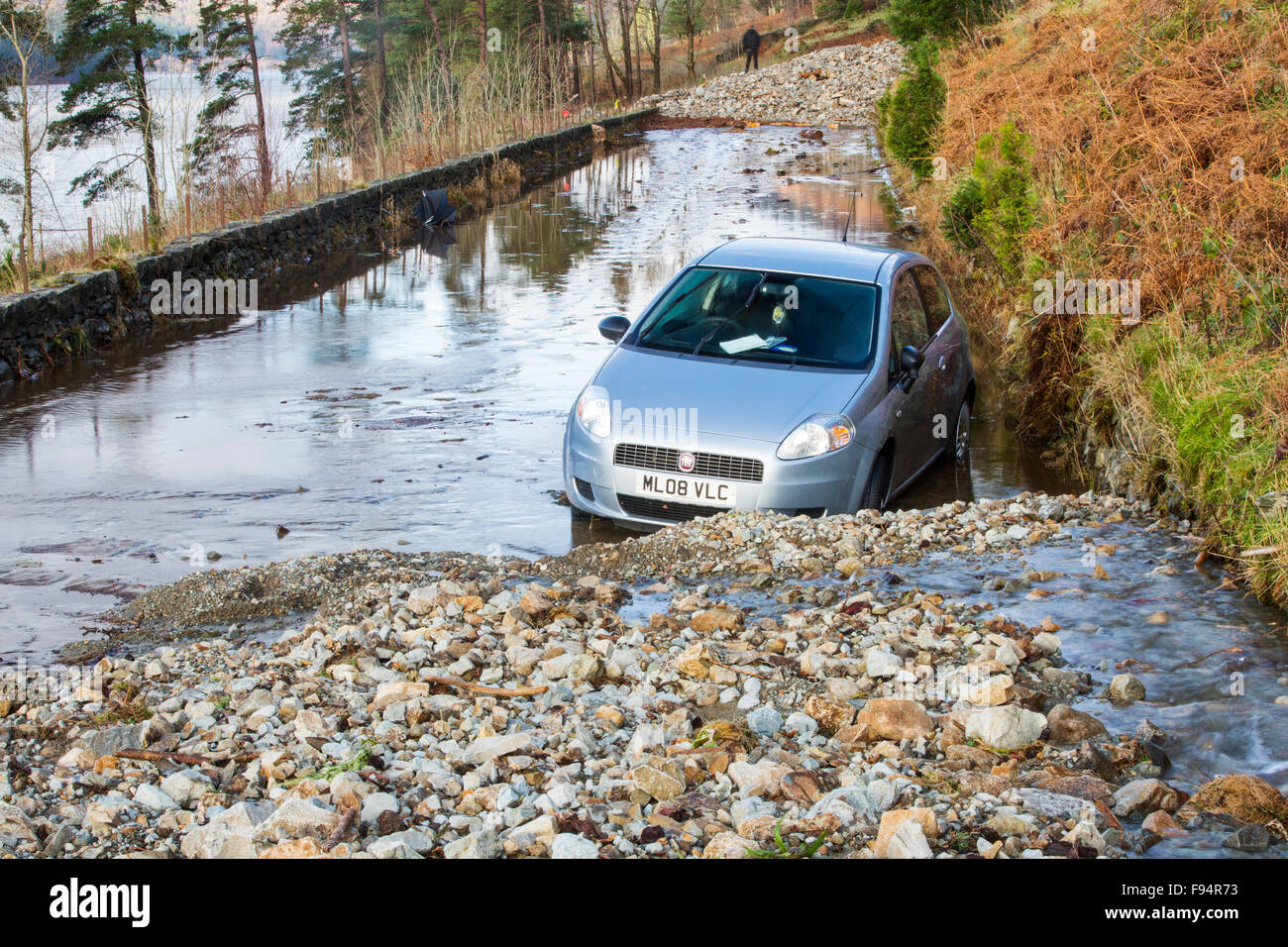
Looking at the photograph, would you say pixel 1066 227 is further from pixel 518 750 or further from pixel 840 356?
pixel 518 750

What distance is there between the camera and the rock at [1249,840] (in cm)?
370

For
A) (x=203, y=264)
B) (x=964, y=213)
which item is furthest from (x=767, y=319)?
(x=203, y=264)

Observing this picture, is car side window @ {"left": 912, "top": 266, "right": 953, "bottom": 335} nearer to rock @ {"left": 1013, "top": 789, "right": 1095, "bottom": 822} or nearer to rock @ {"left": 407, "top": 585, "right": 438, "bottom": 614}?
rock @ {"left": 407, "top": 585, "right": 438, "bottom": 614}

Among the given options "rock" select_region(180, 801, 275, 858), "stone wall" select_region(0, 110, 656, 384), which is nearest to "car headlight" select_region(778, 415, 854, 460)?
"rock" select_region(180, 801, 275, 858)

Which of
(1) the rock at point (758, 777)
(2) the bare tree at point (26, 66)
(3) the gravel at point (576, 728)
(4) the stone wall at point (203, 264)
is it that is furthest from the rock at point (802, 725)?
(2) the bare tree at point (26, 66)

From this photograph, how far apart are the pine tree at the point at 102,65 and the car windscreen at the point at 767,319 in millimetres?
30148

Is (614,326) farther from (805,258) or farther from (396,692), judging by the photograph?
(396,692)

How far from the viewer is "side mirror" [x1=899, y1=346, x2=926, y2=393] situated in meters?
8.26

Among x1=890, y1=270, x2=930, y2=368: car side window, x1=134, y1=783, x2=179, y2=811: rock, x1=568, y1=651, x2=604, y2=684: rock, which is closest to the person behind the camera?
x1=134, y1=783, x2=179, y2=811: rock

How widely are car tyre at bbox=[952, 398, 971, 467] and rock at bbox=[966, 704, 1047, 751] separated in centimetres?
547

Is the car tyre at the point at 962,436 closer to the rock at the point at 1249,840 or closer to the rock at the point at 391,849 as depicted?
the rock at the point at 1249,840

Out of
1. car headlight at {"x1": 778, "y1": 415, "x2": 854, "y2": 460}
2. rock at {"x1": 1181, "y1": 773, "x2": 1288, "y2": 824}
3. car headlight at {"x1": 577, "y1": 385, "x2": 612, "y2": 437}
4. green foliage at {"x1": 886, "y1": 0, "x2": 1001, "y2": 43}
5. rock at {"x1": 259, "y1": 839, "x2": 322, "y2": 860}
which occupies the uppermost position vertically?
green foliage at {"x1": 886, "y1": 0, "x2": 1001, "y2": 43}

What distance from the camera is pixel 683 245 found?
20.8 meters

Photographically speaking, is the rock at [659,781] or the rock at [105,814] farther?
the rock at [659,781]
